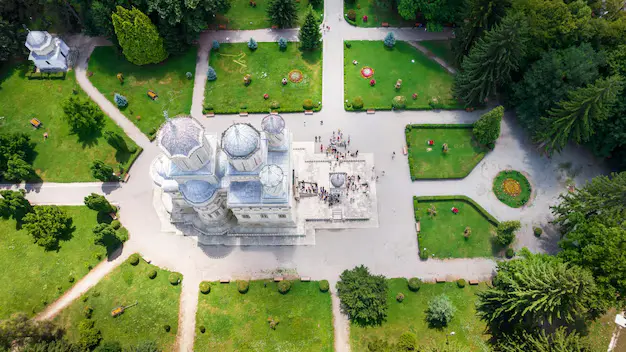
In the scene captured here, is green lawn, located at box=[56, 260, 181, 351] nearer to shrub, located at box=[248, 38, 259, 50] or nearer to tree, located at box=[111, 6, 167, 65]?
tree, located at box=[111, 6, 167, 65]

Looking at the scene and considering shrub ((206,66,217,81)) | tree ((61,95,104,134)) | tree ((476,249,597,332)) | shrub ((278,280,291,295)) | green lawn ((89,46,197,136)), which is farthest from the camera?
shrub ((206,66,217,81))

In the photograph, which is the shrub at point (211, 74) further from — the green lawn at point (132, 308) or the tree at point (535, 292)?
the tree at point (535, 292)

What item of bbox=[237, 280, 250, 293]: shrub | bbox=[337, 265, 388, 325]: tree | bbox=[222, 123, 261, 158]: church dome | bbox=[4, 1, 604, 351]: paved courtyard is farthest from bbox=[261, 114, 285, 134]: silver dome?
bbox=[237, 280, 250, 293]: shrub

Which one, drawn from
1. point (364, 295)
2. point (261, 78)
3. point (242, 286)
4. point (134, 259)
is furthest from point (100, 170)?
point (364, 295)

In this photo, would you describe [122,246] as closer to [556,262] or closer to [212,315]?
[212,315]


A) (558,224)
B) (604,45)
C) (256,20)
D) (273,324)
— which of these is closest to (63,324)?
(273,324)

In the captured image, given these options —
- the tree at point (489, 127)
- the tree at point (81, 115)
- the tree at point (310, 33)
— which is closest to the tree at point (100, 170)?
the tree at point (81, 115)

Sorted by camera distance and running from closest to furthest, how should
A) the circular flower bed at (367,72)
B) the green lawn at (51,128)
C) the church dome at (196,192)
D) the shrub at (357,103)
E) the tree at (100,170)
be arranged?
the church dome at (196,192) → the tree at (100,170) → the green lawn at (51,128) → the shrub at (357,103) → the circular flower bed at (367,72)

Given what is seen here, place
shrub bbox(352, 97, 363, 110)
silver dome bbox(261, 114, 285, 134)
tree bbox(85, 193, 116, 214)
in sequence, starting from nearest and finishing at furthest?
silver dome bbox(261, 114, 285, 134), tree bbox(85, 193, 116, 214), shrub bbox(352, 97, 363, 110)
